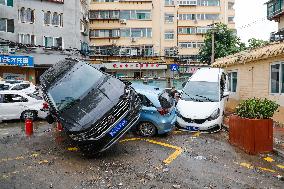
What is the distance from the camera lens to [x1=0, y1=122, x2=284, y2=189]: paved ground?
715 centimetres

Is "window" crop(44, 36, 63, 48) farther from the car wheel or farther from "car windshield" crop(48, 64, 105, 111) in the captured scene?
the car wheel

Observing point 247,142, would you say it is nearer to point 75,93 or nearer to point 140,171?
point 140,171

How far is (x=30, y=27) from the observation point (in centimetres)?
3556

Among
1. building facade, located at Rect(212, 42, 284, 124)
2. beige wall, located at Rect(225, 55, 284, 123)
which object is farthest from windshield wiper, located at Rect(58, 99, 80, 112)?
beige wall, located at Rect(225, 55, 284, 123)

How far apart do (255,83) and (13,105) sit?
12.5m

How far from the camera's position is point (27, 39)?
1388 inches

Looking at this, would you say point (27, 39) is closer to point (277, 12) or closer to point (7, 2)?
point (7, 2)

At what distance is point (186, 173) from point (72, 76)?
526 cm

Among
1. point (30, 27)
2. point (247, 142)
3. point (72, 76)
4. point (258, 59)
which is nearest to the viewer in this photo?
point (247, 142)

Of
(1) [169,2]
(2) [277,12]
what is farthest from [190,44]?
(2) [277,12]

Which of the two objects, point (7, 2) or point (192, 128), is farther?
point (7, 2)

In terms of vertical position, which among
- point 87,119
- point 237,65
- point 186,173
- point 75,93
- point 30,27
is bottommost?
point 186,173

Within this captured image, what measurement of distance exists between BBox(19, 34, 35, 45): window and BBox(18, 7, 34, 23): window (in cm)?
165

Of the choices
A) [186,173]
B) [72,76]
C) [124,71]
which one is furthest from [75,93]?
[124,71]
